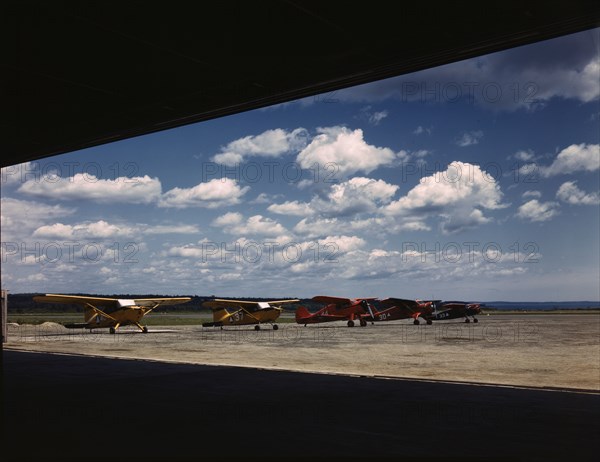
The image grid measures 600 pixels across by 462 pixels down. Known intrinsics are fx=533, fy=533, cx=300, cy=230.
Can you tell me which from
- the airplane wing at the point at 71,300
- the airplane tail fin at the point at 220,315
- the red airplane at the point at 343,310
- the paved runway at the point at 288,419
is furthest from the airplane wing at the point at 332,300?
the paved runway at the point at 288,419

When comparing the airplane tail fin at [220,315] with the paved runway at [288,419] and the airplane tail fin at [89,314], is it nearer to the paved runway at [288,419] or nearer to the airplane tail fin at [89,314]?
the airplane tail fin at [89,314]

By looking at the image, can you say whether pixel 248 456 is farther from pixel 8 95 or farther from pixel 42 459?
pixel 8 95

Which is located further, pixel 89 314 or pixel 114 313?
pixel 89 314

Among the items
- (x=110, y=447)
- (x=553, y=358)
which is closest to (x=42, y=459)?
(x=110, y=447)

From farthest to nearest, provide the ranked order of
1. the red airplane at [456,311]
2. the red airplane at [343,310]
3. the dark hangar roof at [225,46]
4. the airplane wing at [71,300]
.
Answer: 1. the red airplane at [456,311]
2. the red airplane at [343,310]
3. the airplane wing at [71,300]
4. the dark hangar roof at [225,46]

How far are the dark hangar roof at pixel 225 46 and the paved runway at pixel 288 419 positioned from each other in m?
4.48

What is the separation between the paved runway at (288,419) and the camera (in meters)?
5.10

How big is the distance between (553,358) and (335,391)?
39.3ft

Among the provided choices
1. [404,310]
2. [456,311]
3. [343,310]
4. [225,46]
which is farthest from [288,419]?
[456,311]

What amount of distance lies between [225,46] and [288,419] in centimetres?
473

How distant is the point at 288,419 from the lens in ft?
21.7

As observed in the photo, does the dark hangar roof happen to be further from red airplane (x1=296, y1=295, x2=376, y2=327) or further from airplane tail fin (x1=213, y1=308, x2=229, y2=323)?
red airplane (x1=296, y1=295, x2=376, y2=327)

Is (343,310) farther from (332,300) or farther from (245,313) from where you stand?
(245,313)

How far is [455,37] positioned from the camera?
626 cm
